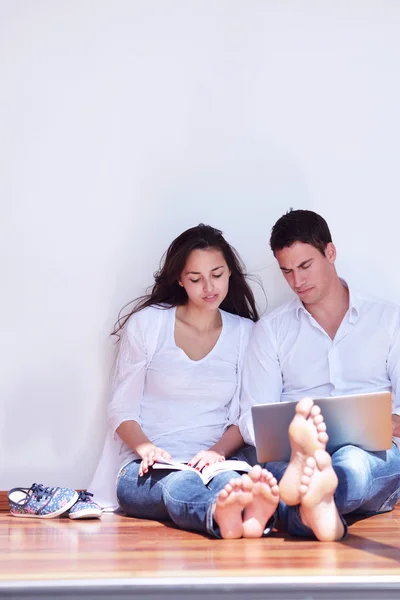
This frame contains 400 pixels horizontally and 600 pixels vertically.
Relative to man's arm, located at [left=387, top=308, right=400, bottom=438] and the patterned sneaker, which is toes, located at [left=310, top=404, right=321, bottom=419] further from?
the patterned sneaker

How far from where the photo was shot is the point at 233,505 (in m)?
2.59

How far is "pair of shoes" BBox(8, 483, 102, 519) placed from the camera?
3.29 metres

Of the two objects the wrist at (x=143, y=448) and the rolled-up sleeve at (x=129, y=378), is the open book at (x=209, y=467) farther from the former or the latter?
the rolled-up sleeve at (x=129, y=378)

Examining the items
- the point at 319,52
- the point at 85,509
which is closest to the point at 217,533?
the point at 85,509

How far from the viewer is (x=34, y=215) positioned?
3836mm

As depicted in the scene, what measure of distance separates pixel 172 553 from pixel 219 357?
1.27 metres

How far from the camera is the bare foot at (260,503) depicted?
256cm

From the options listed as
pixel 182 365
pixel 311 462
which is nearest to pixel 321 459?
pixel 311 462

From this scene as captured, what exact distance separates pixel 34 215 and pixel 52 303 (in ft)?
1.35

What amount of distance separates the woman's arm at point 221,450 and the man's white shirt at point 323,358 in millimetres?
72

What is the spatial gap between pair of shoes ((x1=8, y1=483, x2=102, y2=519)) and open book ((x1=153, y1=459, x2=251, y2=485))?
0.39 metres

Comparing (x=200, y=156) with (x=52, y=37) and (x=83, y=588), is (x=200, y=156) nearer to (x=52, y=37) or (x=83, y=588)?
(x=52, y=37)

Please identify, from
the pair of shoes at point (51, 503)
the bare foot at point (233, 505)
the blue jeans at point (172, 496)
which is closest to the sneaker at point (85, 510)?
Answer: the pair of shoes at point (51, 503)

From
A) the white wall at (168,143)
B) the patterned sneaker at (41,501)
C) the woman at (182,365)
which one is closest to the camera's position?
the patterned sneaker at (41,501)
